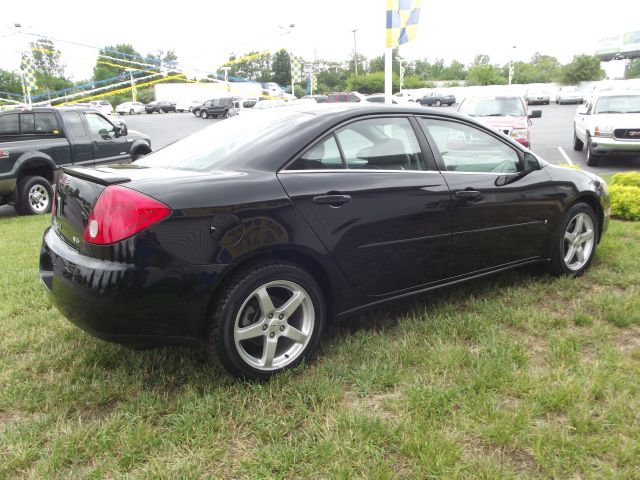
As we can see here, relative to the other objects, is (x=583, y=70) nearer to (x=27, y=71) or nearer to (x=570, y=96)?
(x=570, y=96)

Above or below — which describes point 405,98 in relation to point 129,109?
above

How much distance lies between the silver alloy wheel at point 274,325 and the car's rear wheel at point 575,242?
2.33 metres

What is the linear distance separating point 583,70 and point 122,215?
2882 inches

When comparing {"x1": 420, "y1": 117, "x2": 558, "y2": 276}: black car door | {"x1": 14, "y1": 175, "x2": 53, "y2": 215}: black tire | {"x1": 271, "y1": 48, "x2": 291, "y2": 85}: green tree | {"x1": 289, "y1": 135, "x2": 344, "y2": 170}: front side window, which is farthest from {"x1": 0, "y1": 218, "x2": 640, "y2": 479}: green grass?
{"x1": 271, "y1": 48, "x2": 291, "y2": 85}: green tree

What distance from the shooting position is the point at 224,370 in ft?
9.03

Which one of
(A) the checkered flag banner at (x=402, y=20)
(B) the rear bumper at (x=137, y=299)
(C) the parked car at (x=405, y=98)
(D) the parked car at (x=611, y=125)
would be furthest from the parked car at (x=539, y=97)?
(B) the rear bumper at (x=137, y=299)

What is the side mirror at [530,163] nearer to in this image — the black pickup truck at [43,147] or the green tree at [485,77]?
the black pickup truck at [43,147]

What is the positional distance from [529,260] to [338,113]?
1.94 m

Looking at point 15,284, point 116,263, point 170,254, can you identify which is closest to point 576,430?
point 170,254

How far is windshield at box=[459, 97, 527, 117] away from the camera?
37.1 ft

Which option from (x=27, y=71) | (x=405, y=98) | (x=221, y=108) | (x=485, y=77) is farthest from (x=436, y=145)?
(x=485, y=77)

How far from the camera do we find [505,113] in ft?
37.1

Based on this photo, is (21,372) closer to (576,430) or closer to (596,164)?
(576,430)

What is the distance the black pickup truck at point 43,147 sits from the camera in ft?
27.0
